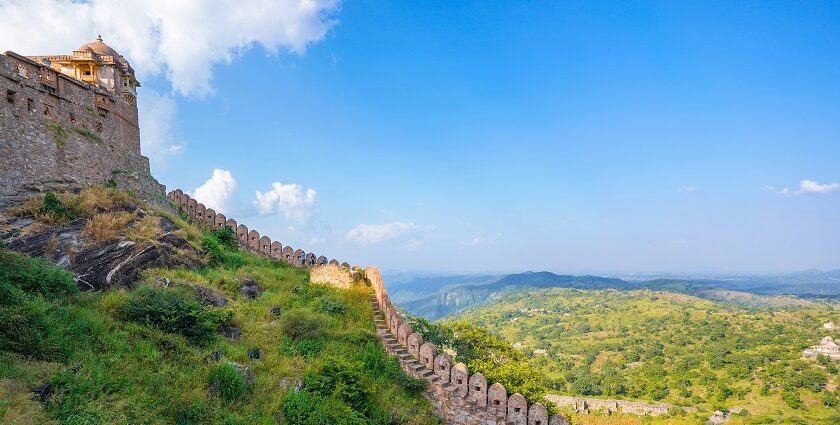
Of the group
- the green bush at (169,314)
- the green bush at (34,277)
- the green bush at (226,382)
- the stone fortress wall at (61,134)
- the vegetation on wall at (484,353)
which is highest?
the stone fortress wall at (61,134)

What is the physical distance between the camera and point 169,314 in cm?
1159

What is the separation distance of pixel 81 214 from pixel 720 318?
129 meters

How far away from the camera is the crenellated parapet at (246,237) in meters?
21.6

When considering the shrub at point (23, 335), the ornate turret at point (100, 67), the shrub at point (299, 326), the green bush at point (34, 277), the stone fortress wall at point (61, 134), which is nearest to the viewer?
the shrub at point (23, 335)

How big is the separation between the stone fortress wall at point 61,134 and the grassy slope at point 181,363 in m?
5.95

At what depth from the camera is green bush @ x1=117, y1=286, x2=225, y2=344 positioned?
11406 millimetres

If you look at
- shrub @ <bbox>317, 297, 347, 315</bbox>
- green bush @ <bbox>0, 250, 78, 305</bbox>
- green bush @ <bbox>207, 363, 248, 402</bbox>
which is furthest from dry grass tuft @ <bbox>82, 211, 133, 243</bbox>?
shrub @ <bbox>317, 297, 347, 315</bbox>

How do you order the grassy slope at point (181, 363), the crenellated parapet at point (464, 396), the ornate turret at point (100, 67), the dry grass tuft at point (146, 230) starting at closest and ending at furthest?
the grassy slope at point (181, 363)
the crenellated parapet at point (464, 396)
the dry grass tuft at point (146, 230)
the ornate turret at point (100, 67)

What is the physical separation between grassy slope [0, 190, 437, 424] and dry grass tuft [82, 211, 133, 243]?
5.93 feet

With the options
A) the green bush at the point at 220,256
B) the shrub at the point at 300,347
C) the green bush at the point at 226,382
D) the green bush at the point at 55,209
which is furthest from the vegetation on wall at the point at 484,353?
the green bush at the point at 55,209

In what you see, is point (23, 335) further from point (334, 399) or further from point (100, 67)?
point (100, 67)

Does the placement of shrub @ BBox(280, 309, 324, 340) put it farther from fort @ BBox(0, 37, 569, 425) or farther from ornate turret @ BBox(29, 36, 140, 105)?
ornate turret @ BBox(29, 36, 140, 105)

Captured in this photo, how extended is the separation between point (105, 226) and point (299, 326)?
22.9 feet

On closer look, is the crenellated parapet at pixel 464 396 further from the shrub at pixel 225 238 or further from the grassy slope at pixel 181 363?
the shrub at pixel 225 238
